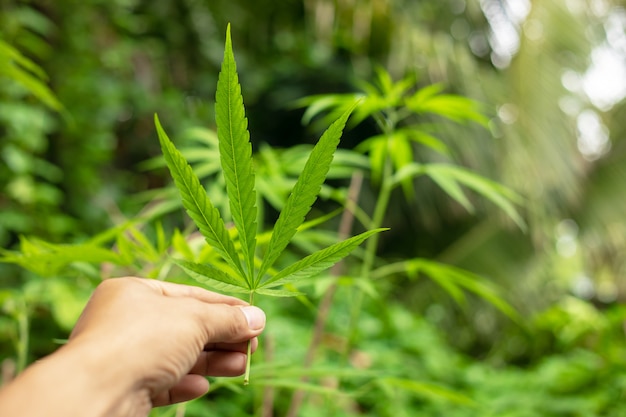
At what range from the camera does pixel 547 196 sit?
308cm

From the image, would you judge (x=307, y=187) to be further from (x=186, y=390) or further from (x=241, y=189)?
(x=186, y=390)

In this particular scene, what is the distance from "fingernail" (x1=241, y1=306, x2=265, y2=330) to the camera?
1.05ft

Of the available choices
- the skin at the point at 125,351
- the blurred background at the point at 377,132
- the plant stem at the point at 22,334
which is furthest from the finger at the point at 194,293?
the blurred background at the point at 377,132

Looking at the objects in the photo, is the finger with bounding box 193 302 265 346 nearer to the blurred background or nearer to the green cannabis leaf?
the green cannabis leaf

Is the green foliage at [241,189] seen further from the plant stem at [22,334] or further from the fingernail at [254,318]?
the plant stem at [22,334]

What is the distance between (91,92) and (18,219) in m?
0.70

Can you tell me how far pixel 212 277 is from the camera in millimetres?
310

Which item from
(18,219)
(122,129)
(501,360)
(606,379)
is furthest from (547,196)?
(18,219)

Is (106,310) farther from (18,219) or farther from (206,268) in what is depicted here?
(18,219)

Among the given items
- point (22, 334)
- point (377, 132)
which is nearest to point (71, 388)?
point (22, 334)

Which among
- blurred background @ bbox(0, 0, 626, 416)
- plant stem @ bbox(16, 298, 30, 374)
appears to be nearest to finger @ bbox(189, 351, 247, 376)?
plant stem @ bbox(16, 298, 30, 374)

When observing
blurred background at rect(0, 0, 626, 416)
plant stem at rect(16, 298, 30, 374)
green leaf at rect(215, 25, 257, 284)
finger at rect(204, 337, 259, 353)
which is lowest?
plant stem at rect(16, 298, 30, 374)

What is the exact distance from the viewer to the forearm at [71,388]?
213 mm

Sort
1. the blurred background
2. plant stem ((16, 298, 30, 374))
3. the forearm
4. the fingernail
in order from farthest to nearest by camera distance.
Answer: the blurred background
plant stem ((16, 298, 30, 374))
the fingernail
the forearm
